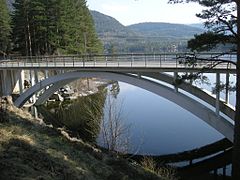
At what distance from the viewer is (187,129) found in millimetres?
26109

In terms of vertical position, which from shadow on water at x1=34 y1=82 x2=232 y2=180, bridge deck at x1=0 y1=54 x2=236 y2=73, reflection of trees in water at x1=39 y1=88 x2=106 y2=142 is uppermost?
bridge deck at x1=0 y1=54 x2=236 y2=73

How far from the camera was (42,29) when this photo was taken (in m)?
44.4

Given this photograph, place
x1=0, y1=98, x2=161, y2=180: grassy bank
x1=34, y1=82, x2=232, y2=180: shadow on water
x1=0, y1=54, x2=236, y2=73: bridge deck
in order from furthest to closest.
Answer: x1=34, y1=82, x2=232, y2=180: shadow on water, x1=0, y1=54, x2=236, y2=73: bridge deck, x1=0, y1=98, x2=161, y2=180: grassy bank

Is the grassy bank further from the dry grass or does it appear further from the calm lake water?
the calm lake water

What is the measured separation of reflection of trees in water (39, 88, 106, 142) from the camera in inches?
1003

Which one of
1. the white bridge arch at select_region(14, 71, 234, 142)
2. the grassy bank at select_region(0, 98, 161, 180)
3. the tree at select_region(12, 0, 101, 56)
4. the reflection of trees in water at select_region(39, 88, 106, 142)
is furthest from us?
the tree at select_region(12, 0, 101, 56)

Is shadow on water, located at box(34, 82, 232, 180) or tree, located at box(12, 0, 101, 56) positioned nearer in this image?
shadow on water, located at box(34, 82, 232, 180)

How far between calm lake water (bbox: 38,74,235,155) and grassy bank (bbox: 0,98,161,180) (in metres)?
Answer: 8.26

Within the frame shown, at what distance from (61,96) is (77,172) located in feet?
105

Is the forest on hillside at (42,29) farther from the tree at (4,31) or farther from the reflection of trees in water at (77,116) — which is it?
the reflection of trees in water at (77,116)

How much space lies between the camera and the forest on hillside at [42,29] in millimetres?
44562

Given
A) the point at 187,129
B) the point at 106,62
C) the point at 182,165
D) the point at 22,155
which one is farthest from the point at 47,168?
the point at 187,129

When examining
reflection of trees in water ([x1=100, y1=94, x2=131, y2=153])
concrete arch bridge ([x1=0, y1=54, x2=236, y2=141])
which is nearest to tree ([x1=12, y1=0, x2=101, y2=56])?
concrete arch bridge ([x1=0, y1=54, x2=236, y2=141])

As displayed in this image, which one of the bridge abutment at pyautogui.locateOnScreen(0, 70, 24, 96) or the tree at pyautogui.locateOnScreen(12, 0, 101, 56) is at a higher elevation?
the tree at pyautogui.locateOnScreen(12, 0, 101, 56)
